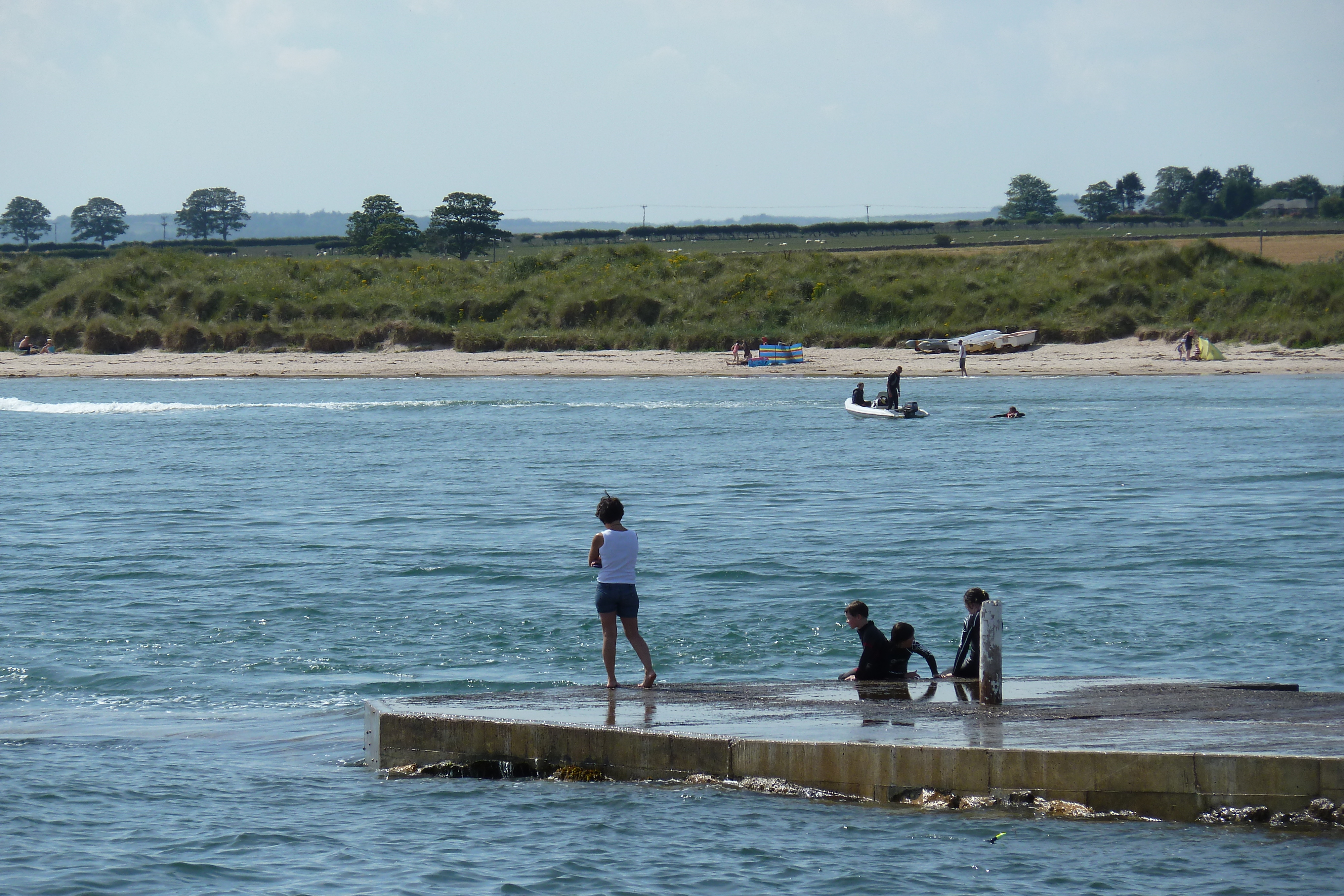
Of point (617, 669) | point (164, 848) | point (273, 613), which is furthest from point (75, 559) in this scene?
point (164, 848)

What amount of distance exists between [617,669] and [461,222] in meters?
105

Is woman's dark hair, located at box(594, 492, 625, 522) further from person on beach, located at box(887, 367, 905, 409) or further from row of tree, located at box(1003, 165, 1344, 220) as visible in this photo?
row of tree, located at box(1003, 165, 1344, 220)

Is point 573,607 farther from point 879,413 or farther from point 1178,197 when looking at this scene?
point 1178,197

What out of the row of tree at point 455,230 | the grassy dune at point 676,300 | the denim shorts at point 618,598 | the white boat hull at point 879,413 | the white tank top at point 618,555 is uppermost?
the row of tree at point 455,230

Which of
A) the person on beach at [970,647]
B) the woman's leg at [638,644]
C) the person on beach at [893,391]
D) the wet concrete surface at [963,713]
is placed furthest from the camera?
the person on beach at [893,391]

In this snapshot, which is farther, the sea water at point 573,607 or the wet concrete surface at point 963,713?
the wet concrete surface at point 963,713

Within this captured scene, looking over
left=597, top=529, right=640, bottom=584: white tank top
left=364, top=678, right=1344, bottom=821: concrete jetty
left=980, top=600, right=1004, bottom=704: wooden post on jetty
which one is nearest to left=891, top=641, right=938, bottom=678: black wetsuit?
left=364, top=678, right=1344, bottom=821: concrete jetty

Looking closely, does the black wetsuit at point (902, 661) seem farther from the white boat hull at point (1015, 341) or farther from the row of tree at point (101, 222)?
the row of tree at point (101, 222)

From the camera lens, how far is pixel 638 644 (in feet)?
39.7

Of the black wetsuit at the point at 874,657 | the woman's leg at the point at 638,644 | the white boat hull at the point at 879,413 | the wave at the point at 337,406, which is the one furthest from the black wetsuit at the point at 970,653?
the wave at the point at 337,406

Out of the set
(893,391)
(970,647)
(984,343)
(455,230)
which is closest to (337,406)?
(893,391)

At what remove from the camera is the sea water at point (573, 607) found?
31.1 feet

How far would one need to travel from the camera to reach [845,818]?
388 inches

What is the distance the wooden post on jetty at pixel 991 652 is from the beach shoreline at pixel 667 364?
4849 cm
